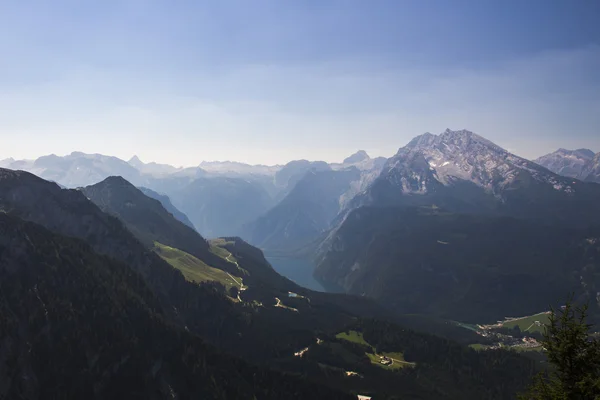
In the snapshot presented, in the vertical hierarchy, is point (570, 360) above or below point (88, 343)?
above

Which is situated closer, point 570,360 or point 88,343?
point 570,360

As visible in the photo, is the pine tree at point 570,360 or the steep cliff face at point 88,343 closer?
the pine tree at point 570,360

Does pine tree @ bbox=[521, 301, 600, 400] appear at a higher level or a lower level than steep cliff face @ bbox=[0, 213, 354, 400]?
higher

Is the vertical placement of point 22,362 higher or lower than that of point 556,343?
lower

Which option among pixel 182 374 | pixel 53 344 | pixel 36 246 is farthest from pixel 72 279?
pixel 182 374

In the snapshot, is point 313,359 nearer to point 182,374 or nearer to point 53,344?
point 182,374

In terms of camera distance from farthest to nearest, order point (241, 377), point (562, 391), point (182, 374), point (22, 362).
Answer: point (241, 377) < point (182, 374) < point (22, 362) < point (562, 391)

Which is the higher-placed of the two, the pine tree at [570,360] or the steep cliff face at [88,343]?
the pine tree at [570,360]

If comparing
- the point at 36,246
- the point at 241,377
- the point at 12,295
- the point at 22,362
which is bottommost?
the point at 241,377

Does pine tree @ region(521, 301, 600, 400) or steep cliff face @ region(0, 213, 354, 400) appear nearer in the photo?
pine tree @ region(521, 301, 600, 400)

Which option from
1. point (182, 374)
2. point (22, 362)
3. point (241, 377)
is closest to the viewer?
point (22, 362)

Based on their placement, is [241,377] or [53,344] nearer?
[53,344]
